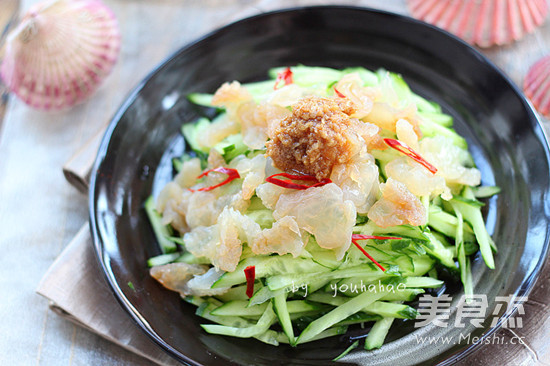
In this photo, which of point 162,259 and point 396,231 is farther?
point 162,259

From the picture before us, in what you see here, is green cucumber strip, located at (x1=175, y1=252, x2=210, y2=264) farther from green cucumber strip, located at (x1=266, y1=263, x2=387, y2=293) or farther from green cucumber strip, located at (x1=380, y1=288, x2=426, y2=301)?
green cucumber strip, located at (x1=380, y1=288, x2=426, y2=301)

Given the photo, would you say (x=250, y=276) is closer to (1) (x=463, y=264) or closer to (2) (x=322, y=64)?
(1) (x=463, y=264)

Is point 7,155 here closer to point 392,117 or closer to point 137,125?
point 137,125

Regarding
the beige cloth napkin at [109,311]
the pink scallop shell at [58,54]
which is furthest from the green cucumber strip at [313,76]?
the beige cloth napkin at [109,311]

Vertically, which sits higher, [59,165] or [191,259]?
[59,165]

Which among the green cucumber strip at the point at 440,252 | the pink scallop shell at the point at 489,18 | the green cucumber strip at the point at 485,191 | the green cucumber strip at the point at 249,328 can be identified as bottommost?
the green cucumber strip at the point at 249,328

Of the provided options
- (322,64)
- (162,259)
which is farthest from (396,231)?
(322,64)

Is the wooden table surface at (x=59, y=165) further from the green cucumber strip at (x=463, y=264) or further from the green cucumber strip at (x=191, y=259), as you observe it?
the green cucumber strip at (x=463, y=264)
